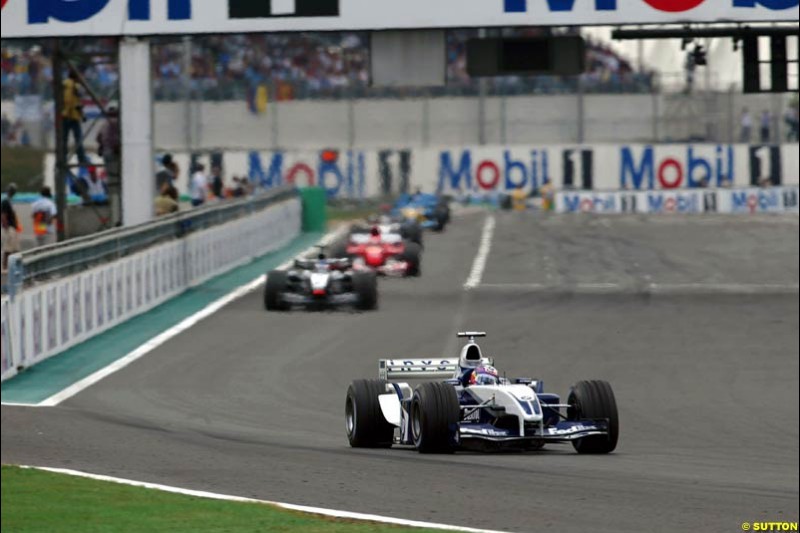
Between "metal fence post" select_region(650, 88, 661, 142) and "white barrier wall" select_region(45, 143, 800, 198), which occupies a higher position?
"metal fence post" select_region(650, 88, 661, 142)

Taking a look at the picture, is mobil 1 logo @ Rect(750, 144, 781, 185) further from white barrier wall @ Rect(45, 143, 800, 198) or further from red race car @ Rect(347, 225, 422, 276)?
red race car @ Rect(347, 225, 422, 276)

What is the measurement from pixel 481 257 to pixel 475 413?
30.6 m

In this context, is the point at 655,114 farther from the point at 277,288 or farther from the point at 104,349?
the point at 104,349

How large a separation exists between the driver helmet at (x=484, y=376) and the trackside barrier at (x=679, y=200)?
55.2m

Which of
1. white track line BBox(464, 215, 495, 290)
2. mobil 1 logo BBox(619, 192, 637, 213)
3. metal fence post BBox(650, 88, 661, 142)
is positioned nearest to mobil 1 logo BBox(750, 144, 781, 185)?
metal fence post BBox(650, 88, 661, 142)

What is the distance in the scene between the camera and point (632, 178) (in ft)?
225

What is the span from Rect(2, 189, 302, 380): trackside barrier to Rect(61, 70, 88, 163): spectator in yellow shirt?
2.52 m

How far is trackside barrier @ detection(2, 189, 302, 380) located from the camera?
2150cm

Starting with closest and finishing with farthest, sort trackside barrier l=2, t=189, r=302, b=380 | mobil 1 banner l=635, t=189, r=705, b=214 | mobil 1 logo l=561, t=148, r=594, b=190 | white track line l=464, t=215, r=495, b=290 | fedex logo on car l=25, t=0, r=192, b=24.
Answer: trackside barrier l=2, t=189, r=302, b=380 < fedex logo on car l=25, t=0, r=192, b=24 < white track line l=464, t=215, r=495, b=290 < mobil 1 banner l=635, t=189, r=705, b=214 < mobil 1 logo l=561, t=148, r=594, b=190

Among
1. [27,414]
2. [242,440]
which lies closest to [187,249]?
[27,414]

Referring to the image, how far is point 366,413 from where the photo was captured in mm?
10766

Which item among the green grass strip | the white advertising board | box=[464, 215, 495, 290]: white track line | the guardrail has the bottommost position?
box=[464, 215, 495, 290]: white track line

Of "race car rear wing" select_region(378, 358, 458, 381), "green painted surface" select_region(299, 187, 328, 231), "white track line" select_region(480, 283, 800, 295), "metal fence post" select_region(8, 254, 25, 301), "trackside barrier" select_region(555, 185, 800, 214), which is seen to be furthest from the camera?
"trackside barrier" select_region(555, 185, 800, 214)

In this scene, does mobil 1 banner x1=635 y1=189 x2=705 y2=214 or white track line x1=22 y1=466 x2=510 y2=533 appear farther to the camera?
mobil 1 banner x1=635 y1=189 x2=705 y2=214
